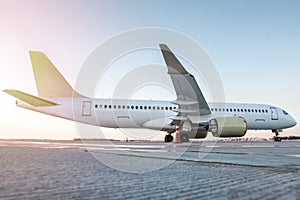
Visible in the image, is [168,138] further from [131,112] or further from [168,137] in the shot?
[131,112]

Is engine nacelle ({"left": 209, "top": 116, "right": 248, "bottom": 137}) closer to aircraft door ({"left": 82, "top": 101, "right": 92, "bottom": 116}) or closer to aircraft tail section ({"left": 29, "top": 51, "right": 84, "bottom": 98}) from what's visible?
aircraft door ({"left": 82, "top": 101, "right": 92, "bottom": 116})

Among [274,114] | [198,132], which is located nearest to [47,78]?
[198,132]

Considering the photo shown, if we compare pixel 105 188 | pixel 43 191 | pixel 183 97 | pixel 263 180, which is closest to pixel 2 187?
pixel 43 191

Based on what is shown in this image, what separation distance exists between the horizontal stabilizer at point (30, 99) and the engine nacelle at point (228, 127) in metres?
12.7

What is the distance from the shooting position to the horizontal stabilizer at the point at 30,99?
1827 centimetres

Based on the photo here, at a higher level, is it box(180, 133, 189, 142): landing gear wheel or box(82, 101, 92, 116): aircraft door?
box(82, 101, 92, 116): aircraft door

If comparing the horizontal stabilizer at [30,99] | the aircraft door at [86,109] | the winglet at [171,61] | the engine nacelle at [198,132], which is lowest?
the engine nacelle at [198,132]

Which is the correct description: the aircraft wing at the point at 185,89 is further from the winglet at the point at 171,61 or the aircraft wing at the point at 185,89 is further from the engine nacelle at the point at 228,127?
the engine nacelle at the point at 228,127

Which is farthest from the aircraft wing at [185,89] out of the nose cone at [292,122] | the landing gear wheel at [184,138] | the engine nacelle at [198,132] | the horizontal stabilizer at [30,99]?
the nose cone at [292,122]

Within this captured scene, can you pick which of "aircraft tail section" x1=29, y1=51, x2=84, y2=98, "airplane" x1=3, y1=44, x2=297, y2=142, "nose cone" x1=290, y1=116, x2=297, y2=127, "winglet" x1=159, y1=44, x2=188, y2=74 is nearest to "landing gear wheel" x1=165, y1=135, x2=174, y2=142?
"airplane" x1=3, y1=44, x2=297, y2=142

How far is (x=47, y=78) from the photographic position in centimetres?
2070

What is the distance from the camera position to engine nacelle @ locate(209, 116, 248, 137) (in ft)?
45.1

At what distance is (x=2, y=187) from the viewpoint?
2184mm

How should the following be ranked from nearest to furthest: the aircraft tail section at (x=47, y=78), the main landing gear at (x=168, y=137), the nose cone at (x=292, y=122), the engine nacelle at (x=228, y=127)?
1. the engine nacelle at (x=228, y=127)
2. the aircraft tail section at (x=47, y=78)
3. the main landing gear at (x=168, y=137)
4. the nose cone at (x=292, y=122)
